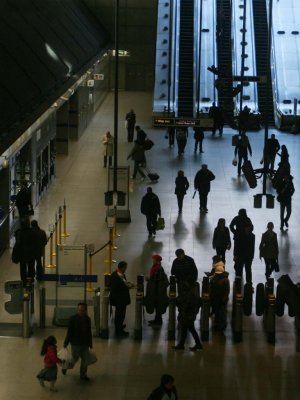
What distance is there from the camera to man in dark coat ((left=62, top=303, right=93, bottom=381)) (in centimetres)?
1666

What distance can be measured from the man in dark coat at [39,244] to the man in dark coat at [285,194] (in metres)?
6.88

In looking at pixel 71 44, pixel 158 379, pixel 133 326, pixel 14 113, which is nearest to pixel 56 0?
pixel 71 44

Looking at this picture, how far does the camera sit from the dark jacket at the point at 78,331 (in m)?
16.7

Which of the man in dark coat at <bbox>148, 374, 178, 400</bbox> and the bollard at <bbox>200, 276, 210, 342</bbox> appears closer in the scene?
the man in dark coat at <bbox>148, 374, 178, 400</bbox>

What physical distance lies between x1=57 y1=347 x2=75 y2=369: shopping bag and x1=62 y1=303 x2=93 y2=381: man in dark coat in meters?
0.06

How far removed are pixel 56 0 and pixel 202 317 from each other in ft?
82.8

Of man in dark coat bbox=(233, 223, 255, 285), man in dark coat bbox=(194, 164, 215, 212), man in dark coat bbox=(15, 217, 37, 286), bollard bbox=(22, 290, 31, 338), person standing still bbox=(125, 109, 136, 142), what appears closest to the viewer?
bollard bbox=(22, 290, 31, 338)

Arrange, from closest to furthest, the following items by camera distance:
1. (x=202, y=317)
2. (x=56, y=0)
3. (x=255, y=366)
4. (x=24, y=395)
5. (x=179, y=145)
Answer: (x=24, y=395) → (x=255, y=366) → (x=202, y=317) → (x=179, y=145) → (x=56, y=0)

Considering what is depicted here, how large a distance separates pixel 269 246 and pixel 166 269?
2.25 meters

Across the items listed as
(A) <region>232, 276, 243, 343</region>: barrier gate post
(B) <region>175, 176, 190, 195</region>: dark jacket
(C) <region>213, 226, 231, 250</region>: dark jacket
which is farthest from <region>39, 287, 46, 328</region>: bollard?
(B) <region>175, 176, 190, 195</region>: dark jacket

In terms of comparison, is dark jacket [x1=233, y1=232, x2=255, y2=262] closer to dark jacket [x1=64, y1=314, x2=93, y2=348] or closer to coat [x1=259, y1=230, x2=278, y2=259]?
coat [x1=259, y1=230, x2=278, y2=259]

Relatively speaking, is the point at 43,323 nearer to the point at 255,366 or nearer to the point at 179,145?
the point at 255,366

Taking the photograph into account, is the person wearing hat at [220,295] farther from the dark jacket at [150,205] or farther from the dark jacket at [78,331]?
the dark jacket at [150,205]

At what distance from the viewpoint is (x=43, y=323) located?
19297 millimetres
